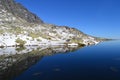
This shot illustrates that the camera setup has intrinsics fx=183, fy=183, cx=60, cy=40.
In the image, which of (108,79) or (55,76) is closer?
(108,79)

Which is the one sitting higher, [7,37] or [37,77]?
[7,37]

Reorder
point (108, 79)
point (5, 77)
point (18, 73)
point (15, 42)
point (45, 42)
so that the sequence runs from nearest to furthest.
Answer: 1. point (108, 79)
2. point (5, 77)
3. point (18, 73)
4. point (15, 42)
5. point (45, 42)

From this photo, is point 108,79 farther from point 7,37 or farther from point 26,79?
point 7,37

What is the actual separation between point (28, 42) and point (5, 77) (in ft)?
415

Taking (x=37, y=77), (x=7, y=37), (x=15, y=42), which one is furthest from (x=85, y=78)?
(x=7, y=37)

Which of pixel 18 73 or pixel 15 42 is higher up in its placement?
pixel 15 42

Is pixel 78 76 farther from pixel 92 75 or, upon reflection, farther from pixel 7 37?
pixel 7 37

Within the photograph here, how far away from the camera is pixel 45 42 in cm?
18400

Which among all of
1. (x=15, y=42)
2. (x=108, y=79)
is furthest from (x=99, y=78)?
(x=15, y=42)

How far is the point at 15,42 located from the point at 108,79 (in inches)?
5132

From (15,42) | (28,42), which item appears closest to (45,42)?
(28,42)

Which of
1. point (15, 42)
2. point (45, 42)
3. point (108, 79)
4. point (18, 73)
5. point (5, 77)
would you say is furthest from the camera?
point (45, 42)

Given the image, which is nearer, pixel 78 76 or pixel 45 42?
pixel 78 76

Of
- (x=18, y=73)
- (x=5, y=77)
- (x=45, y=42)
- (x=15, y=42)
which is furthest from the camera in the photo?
(x=45, y=42)
